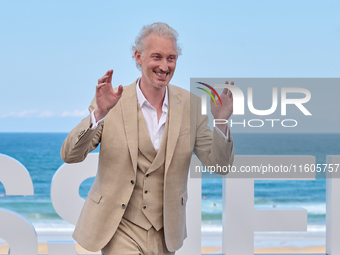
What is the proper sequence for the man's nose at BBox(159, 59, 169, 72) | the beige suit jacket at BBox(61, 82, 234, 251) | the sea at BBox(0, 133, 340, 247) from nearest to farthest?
the man's nose at BBox(159, 59, 169, 72)
the beige suit jacket at BBox(61, 82, 234, 251)
the sea at BBox(0, 133, 340, 247)

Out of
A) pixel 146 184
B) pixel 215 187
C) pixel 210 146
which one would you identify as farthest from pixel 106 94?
pixel 215 187

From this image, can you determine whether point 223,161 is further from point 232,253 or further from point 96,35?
point 96,35

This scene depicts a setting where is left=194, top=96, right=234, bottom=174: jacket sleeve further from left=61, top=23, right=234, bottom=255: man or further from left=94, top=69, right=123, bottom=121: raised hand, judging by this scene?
left=94, top=69, right=123, bottom=121: raised hand

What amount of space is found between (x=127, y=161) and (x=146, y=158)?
11 centimetres

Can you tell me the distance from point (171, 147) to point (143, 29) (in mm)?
666

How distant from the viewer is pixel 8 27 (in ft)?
117

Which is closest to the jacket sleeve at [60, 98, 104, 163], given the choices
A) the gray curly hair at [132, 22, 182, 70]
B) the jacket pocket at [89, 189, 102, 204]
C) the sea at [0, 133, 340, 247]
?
the jacket pocket at [89, 189, 102, 204]

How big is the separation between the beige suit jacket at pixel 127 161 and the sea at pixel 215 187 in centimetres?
850

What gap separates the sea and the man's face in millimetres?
8875

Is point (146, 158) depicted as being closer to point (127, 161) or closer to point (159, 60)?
point (127, 161)

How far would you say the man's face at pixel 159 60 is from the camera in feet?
9.11

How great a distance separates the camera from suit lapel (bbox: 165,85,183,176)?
2.87 meters

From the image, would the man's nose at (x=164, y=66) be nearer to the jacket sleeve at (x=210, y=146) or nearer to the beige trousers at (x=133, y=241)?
the jacket sleeve at (x=210, y=146)

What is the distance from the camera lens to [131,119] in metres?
2.89
